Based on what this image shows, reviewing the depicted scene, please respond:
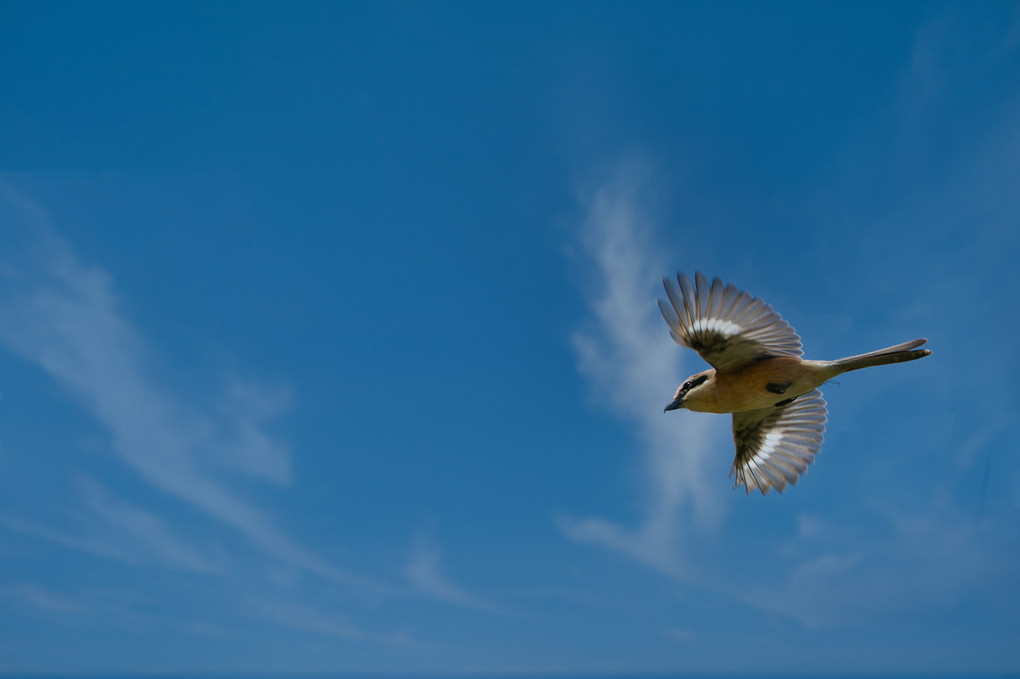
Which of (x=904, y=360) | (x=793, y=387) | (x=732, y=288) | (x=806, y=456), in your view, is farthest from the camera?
(x=806, y=456)

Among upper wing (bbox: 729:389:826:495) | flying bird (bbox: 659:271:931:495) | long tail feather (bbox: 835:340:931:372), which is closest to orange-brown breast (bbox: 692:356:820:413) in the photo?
flying bird (bbox: 659:271:931:495)

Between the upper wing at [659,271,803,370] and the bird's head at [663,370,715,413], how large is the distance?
1.42 ft

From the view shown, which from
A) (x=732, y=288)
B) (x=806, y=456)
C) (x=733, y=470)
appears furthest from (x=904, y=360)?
(x=733, y=470)

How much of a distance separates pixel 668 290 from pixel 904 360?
10.4ft

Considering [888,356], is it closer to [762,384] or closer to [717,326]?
[762,384]

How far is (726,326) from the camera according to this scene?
9828mm

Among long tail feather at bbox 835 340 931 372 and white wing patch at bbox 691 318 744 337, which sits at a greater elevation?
white wing patch at bbox 691 318 744 337

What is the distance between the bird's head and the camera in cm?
1066

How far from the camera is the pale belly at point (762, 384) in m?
9.72

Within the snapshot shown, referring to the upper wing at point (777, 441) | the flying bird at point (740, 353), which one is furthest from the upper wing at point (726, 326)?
the upper wing at point (777, 441)

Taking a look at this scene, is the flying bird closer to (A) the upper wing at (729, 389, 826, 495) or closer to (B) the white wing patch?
(B) the white wing patch

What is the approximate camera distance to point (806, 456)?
12539 millimetres

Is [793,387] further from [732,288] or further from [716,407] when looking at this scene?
[732,288]

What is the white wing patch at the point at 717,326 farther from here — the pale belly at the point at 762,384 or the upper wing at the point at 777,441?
the upper wing at the point at 777,441
